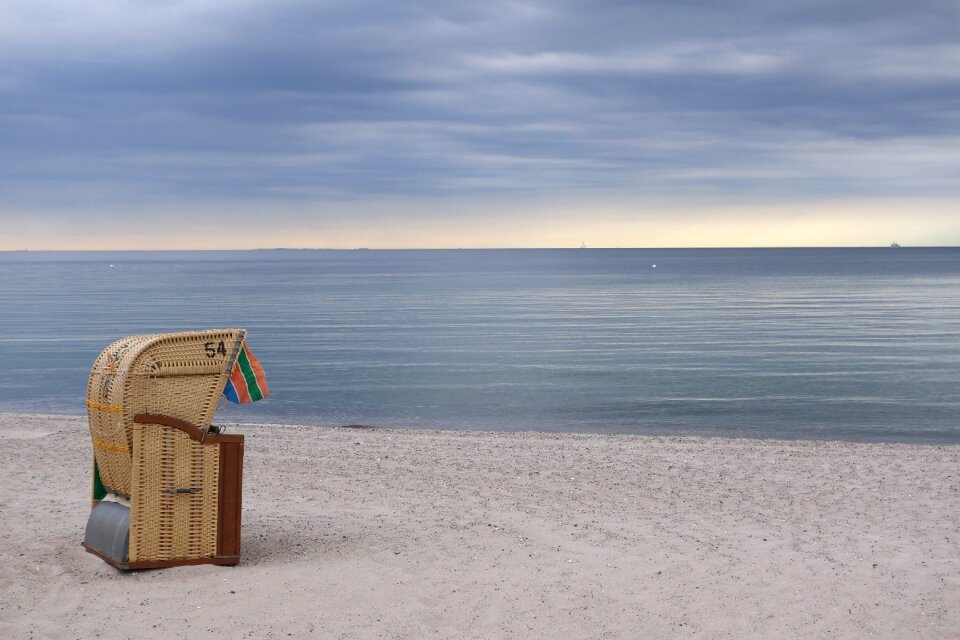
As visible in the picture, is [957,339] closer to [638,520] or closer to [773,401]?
[773,401]

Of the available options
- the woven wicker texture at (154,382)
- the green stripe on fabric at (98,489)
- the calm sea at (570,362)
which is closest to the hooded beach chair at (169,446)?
the woven wicker texture at (154,382)

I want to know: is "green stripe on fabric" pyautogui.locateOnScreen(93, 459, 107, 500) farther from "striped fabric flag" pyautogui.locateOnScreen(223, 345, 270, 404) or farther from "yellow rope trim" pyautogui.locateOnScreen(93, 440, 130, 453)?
"striped fabric flag" pyautogui.locateOnScreen(223, 345, 270, 404)

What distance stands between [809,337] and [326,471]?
33.3m

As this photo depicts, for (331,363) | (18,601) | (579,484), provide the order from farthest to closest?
(331,363)
(579,484)
(18,601)

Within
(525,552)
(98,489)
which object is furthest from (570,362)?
(98,489)

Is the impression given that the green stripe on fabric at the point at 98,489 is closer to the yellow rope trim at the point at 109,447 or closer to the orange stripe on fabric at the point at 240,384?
the yellow rope trim at the point at 109,447

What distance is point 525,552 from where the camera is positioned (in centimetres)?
916

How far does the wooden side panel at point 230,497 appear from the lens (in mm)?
8289

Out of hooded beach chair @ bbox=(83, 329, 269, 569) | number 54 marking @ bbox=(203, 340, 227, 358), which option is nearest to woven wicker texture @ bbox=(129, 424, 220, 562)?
hooded beach chair @ bbox=(83, 329, 269, 569)

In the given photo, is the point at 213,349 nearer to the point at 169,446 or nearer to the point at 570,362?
the point at 169,446

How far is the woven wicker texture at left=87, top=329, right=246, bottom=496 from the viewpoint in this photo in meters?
7.88

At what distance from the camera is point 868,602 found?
782 cm

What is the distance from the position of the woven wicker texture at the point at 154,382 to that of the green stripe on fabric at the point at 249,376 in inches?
5.6

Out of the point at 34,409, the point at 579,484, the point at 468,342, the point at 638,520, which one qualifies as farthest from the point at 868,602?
the point at 468,342
